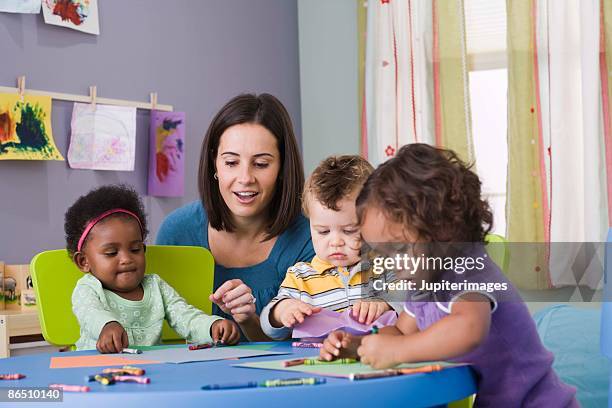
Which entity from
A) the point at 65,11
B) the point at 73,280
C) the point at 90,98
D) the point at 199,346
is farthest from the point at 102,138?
the point at 199,346

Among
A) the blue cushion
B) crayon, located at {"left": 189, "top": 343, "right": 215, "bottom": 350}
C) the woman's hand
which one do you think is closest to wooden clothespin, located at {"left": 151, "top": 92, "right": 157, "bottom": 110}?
the blue cushion

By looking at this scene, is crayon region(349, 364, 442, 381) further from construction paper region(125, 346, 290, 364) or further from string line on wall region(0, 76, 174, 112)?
string line on wall region(0, 76, 174, 112)

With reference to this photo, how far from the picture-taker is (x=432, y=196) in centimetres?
114

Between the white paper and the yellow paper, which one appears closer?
→ the yellow paper

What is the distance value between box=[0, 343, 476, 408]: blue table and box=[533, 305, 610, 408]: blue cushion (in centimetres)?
117

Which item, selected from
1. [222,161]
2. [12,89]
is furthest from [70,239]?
[12,89]

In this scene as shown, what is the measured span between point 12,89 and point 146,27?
2.36 ft

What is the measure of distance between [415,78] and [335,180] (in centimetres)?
212

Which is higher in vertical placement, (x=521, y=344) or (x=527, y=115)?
(x=527, y=115)

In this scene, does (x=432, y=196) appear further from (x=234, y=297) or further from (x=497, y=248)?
(x=497, y=248)

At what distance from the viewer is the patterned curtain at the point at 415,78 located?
3.58m

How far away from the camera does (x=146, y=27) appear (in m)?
3.36

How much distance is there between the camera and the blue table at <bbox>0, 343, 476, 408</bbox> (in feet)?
2.98

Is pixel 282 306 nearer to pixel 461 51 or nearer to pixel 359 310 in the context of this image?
pixel 359 310
